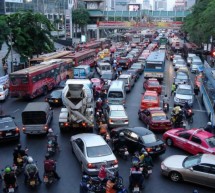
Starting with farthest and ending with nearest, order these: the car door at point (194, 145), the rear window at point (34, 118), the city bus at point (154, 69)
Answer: the city bus at point (154, 69)
the rear window at point (34, 118)
the car door at point (194, 145)

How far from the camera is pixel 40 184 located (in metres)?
15.0

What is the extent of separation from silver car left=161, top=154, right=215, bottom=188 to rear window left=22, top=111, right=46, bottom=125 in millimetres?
8448

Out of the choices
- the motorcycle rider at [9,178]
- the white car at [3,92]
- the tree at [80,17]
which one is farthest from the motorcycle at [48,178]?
the tree at [80,17]

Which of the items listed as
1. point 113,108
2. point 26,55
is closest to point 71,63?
point 26,55

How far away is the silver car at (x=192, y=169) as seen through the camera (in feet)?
46.9

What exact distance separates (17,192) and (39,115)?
6893 millimetres

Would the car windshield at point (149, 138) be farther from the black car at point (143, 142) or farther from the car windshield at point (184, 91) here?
the car windshield at point (184, 91)

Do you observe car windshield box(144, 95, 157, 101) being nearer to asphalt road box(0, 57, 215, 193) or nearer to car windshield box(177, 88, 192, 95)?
asphalt road box(0, 57, 215, 193)

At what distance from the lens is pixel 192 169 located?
14.6 m

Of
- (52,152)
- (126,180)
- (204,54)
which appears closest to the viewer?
(126,180)

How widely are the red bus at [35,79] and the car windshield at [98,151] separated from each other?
15841 mm

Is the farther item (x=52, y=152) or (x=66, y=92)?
(x=66, y=92)

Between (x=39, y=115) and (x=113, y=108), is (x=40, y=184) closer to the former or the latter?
(x=39, y=115)

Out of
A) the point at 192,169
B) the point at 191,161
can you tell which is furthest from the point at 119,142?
the point at 192,169
